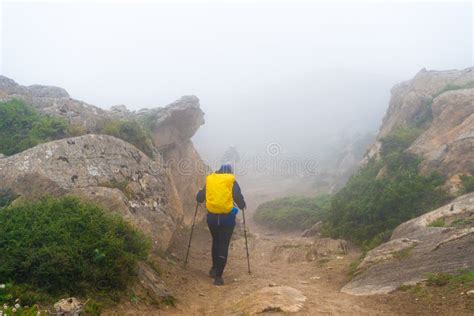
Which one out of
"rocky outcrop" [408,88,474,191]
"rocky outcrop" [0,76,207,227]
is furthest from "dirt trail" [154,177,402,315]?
"rocky outcrop" [408,88,474,191]

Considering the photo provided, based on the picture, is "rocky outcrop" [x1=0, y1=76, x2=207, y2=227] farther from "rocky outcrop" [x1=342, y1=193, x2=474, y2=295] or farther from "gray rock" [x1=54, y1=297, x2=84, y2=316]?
"gray rock" [x1=54, y1=297, x2=84, y2=316]

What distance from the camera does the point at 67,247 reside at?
5.62 m

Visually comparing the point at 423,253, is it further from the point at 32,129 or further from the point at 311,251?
the point at 32,129

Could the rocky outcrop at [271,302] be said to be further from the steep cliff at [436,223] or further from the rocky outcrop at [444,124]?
the rocky outcrop at [444,124]

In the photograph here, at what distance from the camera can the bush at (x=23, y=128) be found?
1046cm

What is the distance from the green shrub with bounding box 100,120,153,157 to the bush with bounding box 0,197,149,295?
6.02 m

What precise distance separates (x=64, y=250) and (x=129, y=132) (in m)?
8.38

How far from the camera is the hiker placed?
351 inches

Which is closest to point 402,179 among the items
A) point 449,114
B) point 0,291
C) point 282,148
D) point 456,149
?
point 456,149

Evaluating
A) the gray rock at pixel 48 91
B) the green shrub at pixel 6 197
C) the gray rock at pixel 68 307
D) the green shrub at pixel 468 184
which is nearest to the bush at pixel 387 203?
the green shrub at pixel 468 184

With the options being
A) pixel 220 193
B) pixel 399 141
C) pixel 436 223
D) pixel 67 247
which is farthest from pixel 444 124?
pixel 67 247

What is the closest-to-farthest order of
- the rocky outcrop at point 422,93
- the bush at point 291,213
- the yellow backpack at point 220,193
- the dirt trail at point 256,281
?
the dirt trail at point 256,281, the yellow backpack at point 220,193, the rocky outcrop at point 422,93, the bush at point 291,213

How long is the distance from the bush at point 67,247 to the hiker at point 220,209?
225cm

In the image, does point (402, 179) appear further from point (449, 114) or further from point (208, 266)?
point (208, 266)
